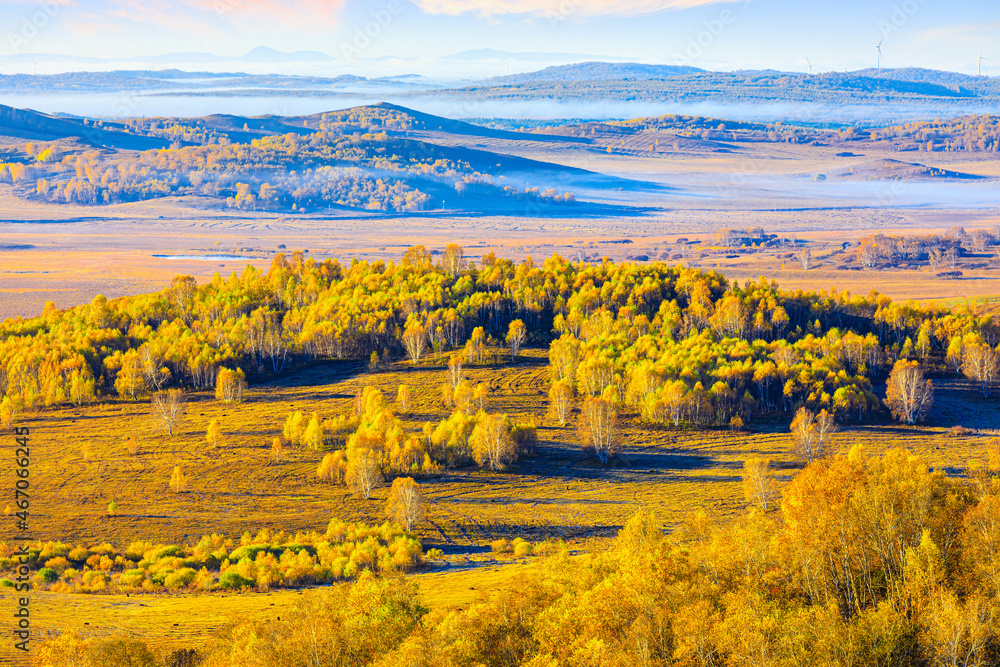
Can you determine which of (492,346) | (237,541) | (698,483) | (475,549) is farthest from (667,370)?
(237,541)

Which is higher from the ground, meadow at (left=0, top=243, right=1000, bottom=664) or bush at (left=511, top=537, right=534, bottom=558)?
meadow at (left=0, top=243, right=1000, bottom=664)

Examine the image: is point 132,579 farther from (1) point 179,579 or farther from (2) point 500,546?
(2) point 500,546

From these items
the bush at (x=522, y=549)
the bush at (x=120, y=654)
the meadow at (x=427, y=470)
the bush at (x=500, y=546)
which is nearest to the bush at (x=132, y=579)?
the meadow at (x=427, y=470)

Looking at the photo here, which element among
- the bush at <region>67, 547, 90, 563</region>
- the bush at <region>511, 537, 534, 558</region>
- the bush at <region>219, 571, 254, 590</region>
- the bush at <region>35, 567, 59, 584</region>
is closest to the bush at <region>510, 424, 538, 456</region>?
the bush at <region>511, 537, 534, 558</region>

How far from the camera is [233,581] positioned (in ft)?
174

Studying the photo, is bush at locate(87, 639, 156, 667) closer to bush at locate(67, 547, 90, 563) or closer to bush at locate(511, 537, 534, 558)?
bush at locate(67, 547, 90, 563)

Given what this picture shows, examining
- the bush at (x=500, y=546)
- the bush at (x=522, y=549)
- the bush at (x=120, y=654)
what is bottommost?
the bush at (x=500, y=546)

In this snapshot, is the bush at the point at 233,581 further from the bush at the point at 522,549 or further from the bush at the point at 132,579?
the bush at the point at 522,549

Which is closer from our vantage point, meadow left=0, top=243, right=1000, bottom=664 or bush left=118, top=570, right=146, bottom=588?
meadow left=0, top=243, right=1000, bottom=664

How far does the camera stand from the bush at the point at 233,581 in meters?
52.9

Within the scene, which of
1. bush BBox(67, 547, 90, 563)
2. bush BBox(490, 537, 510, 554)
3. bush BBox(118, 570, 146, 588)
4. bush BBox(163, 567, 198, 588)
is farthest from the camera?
bush BBox(490, 537, 510, 554)

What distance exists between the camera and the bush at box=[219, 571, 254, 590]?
52.9 meters

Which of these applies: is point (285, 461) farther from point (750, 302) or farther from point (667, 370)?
point (750, 302)

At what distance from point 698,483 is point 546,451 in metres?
13.1
